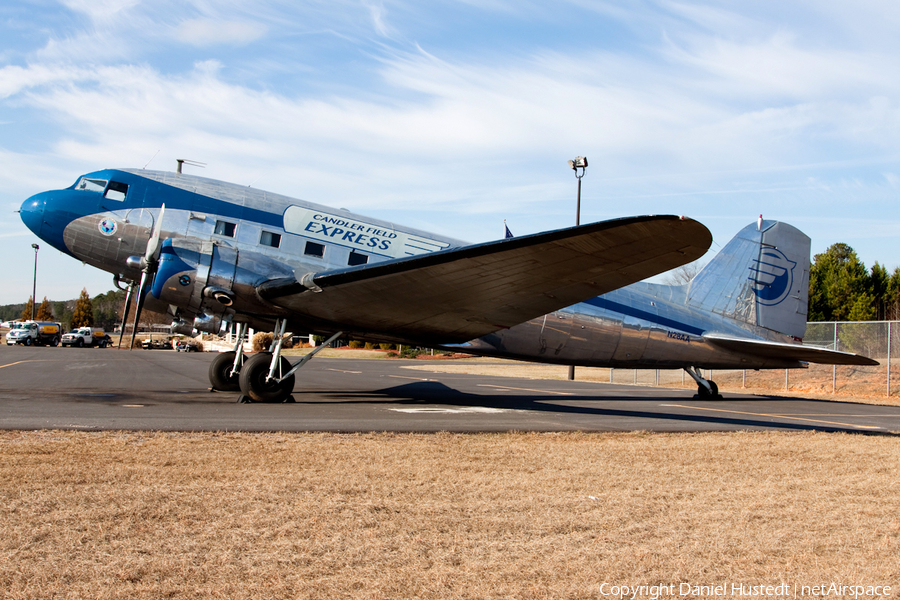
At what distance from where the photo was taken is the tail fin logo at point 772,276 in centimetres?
1764

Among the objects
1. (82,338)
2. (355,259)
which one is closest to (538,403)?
(355,259)

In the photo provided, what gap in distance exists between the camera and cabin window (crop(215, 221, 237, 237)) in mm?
12914

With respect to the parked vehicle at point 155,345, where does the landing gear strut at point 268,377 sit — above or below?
above

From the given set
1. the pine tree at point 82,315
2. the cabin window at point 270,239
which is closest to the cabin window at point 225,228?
the cabin window at point 270,239

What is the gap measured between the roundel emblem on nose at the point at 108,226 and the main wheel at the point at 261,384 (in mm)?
3837

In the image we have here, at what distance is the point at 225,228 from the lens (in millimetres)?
12961

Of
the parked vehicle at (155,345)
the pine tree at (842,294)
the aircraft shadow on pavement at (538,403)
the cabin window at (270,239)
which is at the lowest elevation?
the parked vehicle at (155,345)

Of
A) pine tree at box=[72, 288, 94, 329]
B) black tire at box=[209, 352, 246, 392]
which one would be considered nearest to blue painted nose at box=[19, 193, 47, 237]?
black tire at box=[209, 352, 246, 392]

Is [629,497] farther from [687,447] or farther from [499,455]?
[687,447]

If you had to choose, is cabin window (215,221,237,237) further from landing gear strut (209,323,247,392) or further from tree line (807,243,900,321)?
tree line (807,243,900,321)

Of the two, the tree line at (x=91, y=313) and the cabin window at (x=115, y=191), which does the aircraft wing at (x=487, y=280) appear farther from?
the tree line at (x=91, y=313)

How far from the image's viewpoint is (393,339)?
48.3ft

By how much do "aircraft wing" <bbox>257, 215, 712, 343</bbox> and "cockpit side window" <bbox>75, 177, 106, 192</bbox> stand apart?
415cm

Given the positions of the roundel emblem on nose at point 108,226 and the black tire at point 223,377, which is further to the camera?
the black tire at point 223,377
